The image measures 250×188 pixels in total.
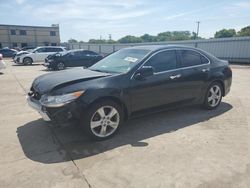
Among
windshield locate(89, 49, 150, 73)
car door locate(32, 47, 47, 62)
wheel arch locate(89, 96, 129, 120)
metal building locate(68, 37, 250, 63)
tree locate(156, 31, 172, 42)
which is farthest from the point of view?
tree locate(156, 31, 172, 42)

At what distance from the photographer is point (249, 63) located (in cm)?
1973

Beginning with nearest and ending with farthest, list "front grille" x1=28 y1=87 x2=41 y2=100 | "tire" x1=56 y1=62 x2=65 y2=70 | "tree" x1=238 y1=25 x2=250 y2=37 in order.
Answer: "front grille" x1=28 y1=87 x2=41 y2=100 → "tire" x1=56 y1=62 x2=65 y2=70 → "tree" x1=238 y1=25 x2=250 y2=37

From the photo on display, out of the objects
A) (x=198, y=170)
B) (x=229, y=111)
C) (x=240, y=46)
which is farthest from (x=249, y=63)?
(x=198, y=170)

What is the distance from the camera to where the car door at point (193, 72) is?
520cm

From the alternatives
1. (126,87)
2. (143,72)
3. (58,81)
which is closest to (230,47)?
(143,72)

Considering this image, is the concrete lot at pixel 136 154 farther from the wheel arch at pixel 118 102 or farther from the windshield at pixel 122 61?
the windshield at pixel 122 61

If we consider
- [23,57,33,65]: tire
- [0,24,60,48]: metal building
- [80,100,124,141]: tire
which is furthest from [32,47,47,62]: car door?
[0,24,60,48]: metal building

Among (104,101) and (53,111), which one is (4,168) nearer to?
(53,111)

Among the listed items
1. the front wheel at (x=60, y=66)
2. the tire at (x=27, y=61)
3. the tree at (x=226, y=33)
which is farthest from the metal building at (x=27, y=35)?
the tree at (x=226, y=33)

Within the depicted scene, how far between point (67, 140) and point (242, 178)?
272cm

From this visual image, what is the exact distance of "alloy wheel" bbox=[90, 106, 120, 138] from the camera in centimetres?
405

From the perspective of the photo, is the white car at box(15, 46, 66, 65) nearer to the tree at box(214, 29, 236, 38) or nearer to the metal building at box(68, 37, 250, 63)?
the metal building at box(68, 37, 250, 63)

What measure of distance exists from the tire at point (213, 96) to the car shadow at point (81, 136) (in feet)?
0.83

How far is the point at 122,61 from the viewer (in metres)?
4.95
